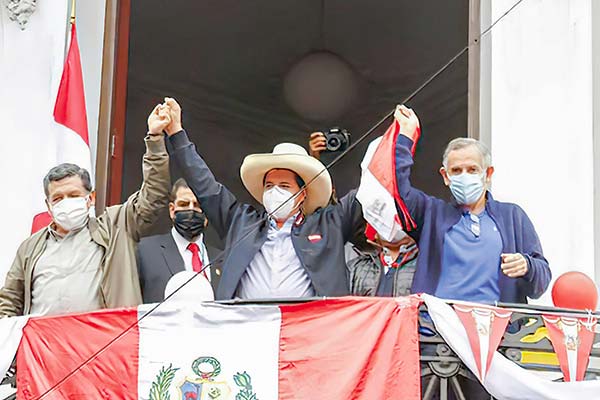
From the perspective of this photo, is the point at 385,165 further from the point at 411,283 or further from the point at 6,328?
the point at 6,328

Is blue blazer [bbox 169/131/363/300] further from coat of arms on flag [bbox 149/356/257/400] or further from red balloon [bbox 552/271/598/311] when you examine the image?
red balloon [bbox 552/271/598/311]

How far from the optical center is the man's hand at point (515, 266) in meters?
6.94

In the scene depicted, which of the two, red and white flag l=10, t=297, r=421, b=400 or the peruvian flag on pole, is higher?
the peruvian flag on pole

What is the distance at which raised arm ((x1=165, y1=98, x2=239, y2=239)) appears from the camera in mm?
7750

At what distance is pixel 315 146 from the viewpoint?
8.29 meters

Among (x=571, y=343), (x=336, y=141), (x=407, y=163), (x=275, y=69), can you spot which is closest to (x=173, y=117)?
(x=336, y=141)

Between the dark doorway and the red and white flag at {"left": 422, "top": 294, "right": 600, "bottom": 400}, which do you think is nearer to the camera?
the red and white flag at {"left": 422, "top": 294, "right": 600, "bottom": 400}

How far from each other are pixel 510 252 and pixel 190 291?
1.67m

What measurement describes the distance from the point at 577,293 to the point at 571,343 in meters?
0.33

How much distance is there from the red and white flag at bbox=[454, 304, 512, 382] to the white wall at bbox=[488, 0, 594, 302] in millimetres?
1965

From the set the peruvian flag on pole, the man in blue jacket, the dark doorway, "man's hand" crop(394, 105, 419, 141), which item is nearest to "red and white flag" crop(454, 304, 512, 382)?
the man in blue jacket

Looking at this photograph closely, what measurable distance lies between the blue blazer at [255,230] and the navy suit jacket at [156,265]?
9.5 inches

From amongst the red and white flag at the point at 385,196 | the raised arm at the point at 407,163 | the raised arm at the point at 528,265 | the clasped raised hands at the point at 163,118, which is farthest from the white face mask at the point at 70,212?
the raised arm at the point at 528,265

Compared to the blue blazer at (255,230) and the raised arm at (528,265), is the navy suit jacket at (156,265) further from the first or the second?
the raised arm at (528,265)
